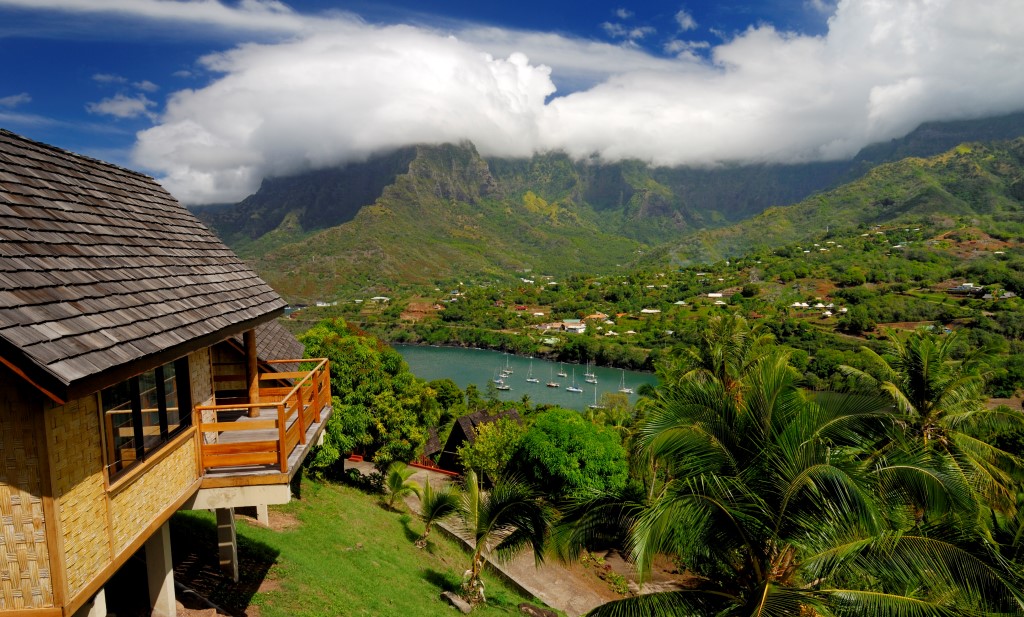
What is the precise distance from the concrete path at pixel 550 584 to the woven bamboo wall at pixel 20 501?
13.2 m

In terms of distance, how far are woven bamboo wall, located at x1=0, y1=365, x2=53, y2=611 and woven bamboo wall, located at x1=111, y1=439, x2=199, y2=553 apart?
756 mm

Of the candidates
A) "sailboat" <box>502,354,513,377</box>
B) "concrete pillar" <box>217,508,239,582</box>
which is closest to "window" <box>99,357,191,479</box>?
"concrete pillar" <box>217,508,239,582</box>

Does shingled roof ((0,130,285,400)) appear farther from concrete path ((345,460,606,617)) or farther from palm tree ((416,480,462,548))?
concrete path ((345,460,606,617))

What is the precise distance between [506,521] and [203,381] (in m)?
7.02

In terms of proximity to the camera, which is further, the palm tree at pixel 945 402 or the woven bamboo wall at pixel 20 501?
the palm tree at pixel 945 402

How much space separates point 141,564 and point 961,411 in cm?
1493

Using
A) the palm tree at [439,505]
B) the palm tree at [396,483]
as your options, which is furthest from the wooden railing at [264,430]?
the palm tree at [396,483]

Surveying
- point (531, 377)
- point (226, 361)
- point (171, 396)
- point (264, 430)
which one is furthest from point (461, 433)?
point (531, 377)

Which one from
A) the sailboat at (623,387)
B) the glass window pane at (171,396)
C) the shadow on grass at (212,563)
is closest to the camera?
the glass window pane at (171,396)

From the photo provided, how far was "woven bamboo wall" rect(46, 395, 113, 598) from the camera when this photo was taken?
A: 159 inches

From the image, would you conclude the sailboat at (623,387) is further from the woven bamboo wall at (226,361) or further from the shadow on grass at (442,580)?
the woven bamboo wall at (226,361)

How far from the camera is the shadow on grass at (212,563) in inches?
338

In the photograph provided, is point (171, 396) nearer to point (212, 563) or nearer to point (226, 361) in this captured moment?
point (226, 361)

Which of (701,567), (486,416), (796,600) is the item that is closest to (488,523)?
(701,567)
